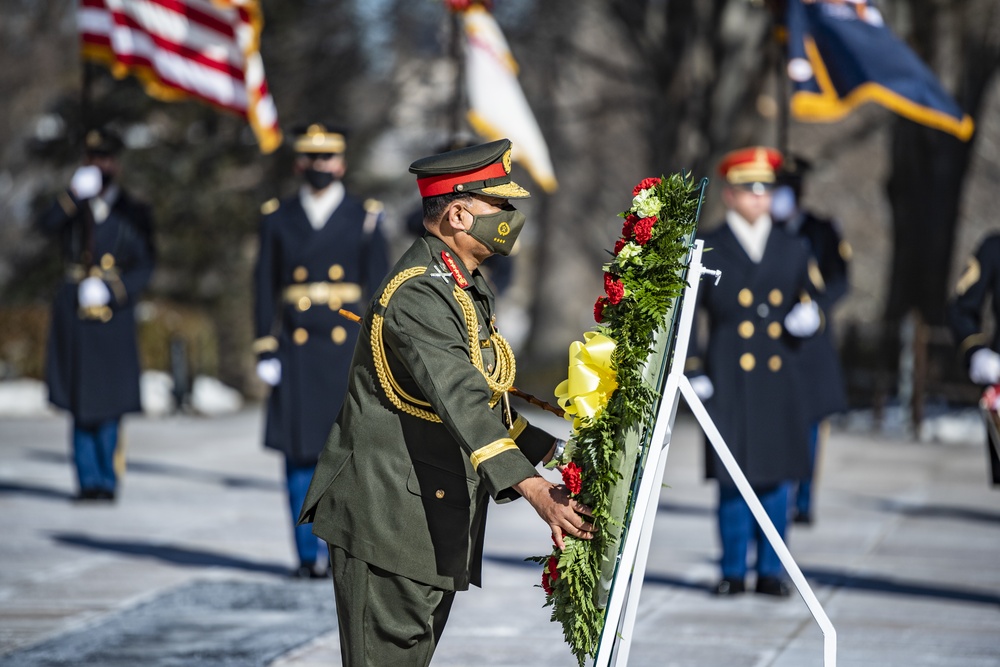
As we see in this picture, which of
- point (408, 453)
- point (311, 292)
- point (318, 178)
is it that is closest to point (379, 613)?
point (408, 453)

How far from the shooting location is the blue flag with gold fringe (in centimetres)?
1042

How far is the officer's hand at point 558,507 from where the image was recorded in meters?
4.27

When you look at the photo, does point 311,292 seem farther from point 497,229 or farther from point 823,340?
point 497,229

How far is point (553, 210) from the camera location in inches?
1142

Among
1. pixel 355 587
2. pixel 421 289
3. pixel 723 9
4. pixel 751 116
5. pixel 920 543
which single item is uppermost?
pixel 723 9

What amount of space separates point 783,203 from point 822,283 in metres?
0.88

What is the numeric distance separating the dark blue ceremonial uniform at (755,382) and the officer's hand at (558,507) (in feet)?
11.8

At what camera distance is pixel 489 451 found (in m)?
4.26

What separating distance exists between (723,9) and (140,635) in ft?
45.1

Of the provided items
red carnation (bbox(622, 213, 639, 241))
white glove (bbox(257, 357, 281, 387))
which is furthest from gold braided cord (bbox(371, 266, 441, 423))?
white glove (bbox(257, 357, 281, 387))

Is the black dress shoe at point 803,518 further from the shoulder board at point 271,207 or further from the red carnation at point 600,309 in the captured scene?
the red carnation at point 600,309

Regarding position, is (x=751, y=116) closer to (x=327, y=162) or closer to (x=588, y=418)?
(x=327, y=162)

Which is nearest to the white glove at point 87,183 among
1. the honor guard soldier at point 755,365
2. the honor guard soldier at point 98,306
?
the honor guard soldier at point 98,306

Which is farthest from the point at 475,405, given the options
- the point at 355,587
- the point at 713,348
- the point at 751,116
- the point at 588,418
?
the point at 751,116
